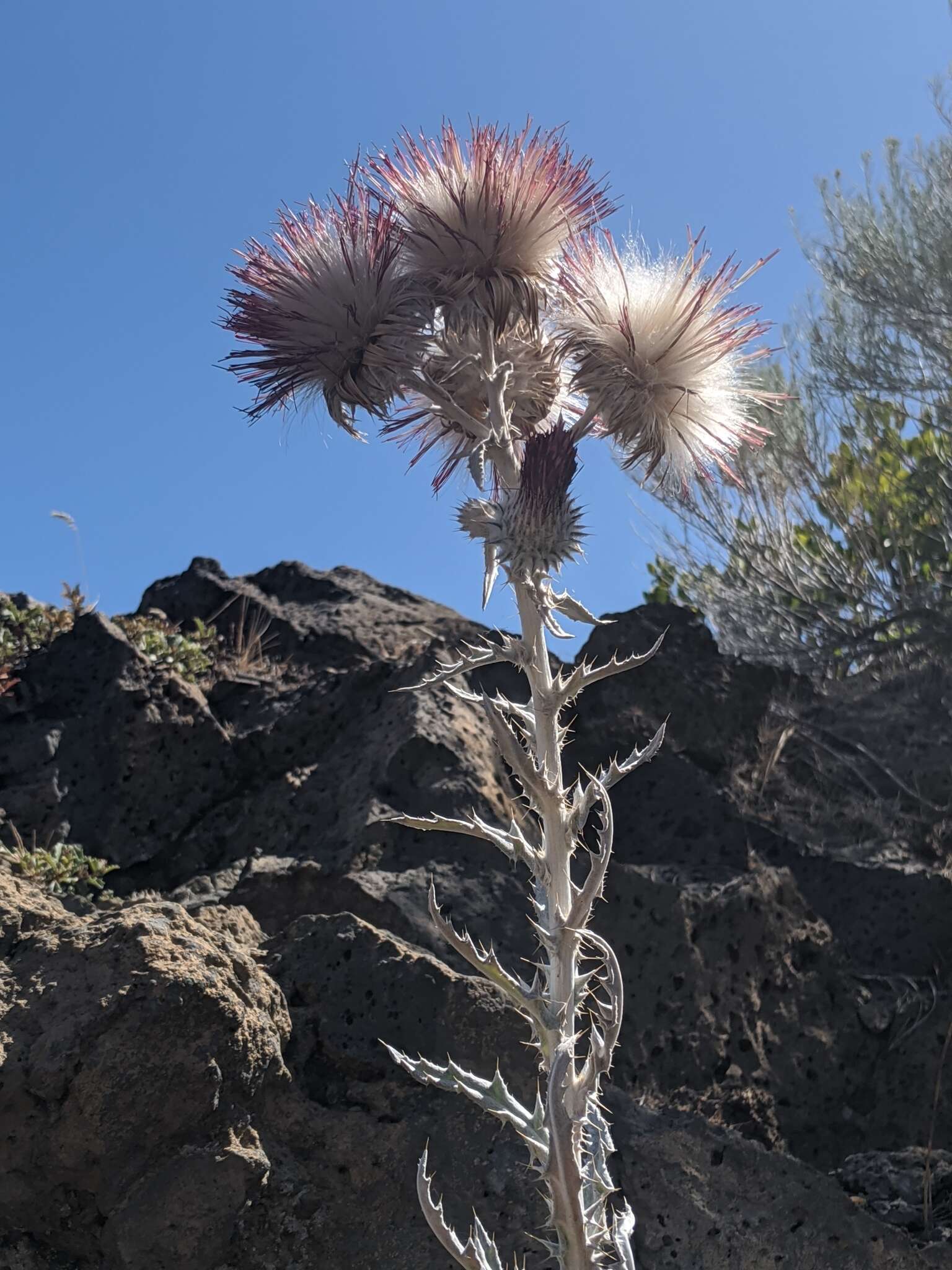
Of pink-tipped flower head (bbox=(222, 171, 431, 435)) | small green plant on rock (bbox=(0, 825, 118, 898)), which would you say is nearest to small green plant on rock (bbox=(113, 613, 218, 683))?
small green plant on rock (bbox=(0, 825, 118, 898))

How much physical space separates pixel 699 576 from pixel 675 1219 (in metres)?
7.17

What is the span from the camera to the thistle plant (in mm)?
2711

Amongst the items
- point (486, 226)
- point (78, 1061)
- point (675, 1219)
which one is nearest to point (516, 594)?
point (486, 226)

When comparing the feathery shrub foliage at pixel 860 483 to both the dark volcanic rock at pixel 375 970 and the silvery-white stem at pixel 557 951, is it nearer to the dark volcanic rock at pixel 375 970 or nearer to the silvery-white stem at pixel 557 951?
the dark volcanic rock at pixel 375 970

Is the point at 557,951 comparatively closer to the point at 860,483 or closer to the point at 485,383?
the point at 485,383

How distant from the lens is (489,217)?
2.87 metres

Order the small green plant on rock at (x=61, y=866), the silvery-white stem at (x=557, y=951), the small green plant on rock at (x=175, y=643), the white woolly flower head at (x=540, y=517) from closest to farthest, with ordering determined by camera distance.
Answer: the silvery-white stem at (x=557, y=951) → the white woolly flower head at (x=540, y=517) → the small green plant on rock at (x=61, y=866) → the small green plant on rock at (x=175, y=643)

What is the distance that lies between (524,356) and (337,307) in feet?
1.66

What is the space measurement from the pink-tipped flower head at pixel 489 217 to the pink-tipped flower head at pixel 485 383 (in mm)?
78

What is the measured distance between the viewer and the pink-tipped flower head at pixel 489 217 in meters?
2.87

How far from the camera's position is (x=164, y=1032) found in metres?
3.03

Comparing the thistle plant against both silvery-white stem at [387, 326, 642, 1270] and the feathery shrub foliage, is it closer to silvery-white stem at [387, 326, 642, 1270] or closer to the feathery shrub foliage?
silvery-white stem at [387, 326, 642, 1270]

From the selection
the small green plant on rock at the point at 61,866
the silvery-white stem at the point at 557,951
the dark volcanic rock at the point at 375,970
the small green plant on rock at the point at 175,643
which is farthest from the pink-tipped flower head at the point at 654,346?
the small green plant on rock at the point at 175,643

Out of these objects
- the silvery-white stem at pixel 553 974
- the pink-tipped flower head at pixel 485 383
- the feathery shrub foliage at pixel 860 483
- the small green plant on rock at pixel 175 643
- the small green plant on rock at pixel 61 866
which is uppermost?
the feathery shrub foliage at pixel 860 483
